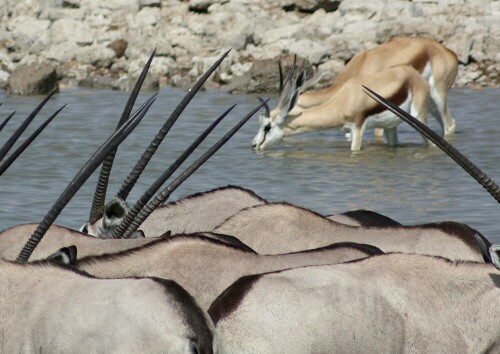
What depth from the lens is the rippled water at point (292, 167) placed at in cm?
944

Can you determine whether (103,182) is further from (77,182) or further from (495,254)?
(495,254)

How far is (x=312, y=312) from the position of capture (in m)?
3.92

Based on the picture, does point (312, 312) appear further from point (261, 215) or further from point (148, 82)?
point (148, 82)

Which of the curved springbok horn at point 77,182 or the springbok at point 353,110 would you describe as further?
the springbok at point 353,110

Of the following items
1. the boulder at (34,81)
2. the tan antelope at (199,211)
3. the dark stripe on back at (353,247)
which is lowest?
the boulder at (34,81)

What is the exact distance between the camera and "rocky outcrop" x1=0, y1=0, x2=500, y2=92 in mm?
20844

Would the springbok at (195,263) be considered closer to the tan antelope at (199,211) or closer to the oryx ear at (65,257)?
the oryx ear at (65,257)

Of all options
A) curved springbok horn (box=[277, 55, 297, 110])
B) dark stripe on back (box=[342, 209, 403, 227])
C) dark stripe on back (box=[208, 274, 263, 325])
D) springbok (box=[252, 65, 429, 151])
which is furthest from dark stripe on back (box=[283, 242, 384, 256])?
curved springbok horn (box=[277, 55, 297, 110])

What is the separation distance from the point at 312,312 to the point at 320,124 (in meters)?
10.3

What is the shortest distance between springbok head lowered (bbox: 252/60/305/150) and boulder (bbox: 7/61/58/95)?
19.5ft

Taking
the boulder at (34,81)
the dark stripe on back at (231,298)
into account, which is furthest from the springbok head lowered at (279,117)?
the dark stripe on back at (231,298)

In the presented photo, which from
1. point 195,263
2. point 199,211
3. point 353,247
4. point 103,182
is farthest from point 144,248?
point 199,211

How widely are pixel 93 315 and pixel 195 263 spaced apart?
0.60 meters

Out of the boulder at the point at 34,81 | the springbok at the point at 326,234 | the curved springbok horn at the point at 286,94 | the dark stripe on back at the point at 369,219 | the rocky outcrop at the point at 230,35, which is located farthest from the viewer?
the rocky outcrop at the point at 230,35
